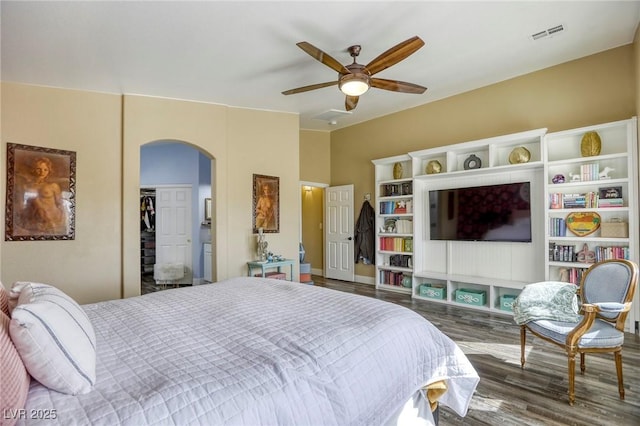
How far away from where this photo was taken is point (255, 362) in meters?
1.19

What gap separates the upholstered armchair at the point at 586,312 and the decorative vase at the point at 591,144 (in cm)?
180

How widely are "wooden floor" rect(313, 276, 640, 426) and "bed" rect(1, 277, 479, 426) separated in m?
0.64

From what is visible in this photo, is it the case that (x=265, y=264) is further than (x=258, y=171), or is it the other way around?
(x=258, y=171)

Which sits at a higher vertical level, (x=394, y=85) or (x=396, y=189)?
(x=394, y=85)

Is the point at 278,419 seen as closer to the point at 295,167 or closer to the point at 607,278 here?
the point at 607,278

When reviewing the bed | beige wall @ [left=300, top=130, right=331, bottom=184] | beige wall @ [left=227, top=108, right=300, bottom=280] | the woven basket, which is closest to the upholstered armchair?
the bed

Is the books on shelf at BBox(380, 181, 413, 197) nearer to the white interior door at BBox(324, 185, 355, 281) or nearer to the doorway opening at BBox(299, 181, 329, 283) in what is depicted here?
the white interior door at BBox(324, 185, 355, 281)

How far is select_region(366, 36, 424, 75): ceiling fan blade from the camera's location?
2.61 m

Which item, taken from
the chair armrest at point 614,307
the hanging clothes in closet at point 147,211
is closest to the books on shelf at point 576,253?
the chair armrest at point 614,307

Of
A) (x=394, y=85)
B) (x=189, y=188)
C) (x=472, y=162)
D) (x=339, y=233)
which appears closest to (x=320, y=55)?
(x=394, y=85)

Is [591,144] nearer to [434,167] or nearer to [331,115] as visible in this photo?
[434,167]

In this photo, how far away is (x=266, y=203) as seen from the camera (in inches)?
204

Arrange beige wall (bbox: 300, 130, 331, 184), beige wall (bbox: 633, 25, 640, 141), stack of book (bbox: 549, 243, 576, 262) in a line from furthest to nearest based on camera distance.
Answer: beige wall (bbox: 300, 130, 331, 184), stack of book (bbox: 549, 243, 576, 262), beige wall (bbox: 633, 25, 640, 141)

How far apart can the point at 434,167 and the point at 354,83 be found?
2478 millimetres
